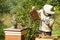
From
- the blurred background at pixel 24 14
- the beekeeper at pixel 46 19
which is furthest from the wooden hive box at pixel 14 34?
the blurred background at pixel 24 14

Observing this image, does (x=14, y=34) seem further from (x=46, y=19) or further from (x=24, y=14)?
(x=24, y=14)

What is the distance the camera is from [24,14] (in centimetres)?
641

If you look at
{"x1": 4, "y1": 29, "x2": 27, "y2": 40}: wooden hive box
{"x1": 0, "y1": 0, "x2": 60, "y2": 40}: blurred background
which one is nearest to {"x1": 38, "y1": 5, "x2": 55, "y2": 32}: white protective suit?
{"x1": 4, "y1": 29, "x2": 27, "y2": 40}: wooden hive box

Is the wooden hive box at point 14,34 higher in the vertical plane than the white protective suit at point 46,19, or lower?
lower

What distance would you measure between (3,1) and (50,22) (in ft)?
15.0

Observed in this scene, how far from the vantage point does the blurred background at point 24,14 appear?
5.94 meters

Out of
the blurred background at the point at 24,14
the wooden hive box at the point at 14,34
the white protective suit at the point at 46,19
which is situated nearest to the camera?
the white protective suit at the point at 46,19

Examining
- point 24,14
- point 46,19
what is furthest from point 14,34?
point 24,14

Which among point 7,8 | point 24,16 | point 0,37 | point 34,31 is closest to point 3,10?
point 7,8

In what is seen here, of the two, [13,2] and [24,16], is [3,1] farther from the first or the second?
[24,16]

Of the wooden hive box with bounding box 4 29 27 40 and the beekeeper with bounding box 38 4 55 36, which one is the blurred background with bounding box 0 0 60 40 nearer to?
the beekeeper with bounding box 38 4 55 36

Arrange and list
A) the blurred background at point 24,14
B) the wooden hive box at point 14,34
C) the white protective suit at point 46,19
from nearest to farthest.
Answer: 1. the white protective suit at point 46,19
2. the wooden hive box at point 14,34
3. the blurred background at point 24,14

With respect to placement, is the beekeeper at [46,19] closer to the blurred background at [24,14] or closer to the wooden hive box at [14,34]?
the wooden hive box at [14,34]

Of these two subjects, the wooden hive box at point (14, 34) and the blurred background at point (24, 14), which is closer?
the wooden hive box at point (14, 34)
